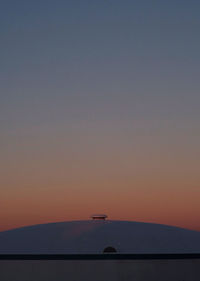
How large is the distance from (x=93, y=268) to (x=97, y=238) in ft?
22.4

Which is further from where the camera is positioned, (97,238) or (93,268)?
(97,238)

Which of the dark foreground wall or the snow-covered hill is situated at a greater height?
the snow-covered hill

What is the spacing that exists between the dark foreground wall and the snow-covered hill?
403 cm

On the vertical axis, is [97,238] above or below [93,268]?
above

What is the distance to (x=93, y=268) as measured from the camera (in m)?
24.7

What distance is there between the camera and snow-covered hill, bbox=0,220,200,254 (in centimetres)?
3030

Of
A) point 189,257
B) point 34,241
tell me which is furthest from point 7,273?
point 189,257

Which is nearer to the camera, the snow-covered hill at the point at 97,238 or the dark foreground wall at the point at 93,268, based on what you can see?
the dark foreground wall at the point at 93,268

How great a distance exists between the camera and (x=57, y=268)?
24.9 meters

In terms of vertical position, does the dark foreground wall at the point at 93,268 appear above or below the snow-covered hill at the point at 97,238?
below

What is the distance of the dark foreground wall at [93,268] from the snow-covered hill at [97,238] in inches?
159

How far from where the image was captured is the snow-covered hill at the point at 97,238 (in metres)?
30.3

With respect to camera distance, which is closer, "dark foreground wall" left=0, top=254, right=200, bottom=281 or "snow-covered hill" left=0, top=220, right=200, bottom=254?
"dark foreground wall" left=0, top=254, right=200, bottom=281

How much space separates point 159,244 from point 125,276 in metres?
7.47
